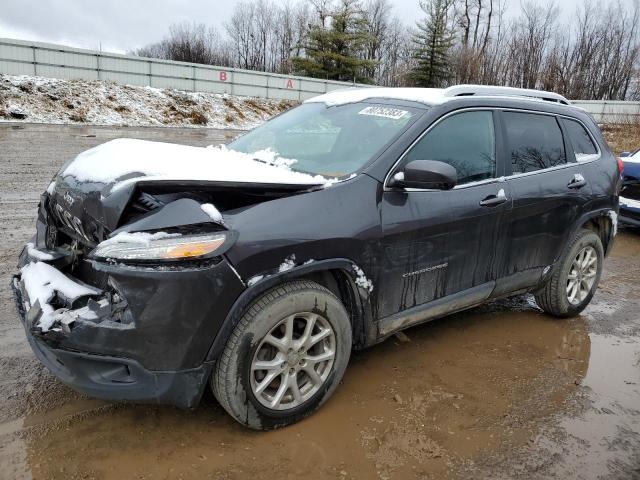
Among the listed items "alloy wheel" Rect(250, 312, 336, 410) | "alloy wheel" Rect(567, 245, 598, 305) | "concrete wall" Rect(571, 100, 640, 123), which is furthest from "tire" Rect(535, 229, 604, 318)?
"concrete wall" Rect(571, 100, 640, 123)

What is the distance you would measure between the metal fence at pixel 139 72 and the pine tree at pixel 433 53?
51.2 feet

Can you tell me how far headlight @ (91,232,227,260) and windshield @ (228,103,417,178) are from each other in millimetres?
939

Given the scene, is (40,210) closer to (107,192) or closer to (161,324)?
(107,192)

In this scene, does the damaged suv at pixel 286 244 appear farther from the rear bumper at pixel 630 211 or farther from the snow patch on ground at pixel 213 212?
the rear bumper at pixel 630 211

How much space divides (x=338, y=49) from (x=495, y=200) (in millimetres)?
42958

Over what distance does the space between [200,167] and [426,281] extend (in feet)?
5.04

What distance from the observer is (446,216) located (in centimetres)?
322

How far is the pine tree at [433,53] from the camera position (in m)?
46.8

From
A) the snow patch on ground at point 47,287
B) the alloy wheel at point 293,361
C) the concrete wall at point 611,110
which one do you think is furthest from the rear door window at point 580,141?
the concrete wall at point 611,110

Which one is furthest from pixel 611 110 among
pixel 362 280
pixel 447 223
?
pixel 362 280

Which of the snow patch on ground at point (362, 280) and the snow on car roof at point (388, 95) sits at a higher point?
the snow on car roof at point (388, 95)

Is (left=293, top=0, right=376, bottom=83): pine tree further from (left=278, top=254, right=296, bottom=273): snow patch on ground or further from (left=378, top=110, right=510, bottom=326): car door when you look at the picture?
(left=278, top=254, right=296, bottom=273): snow patch on ground

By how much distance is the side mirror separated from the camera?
2.88m

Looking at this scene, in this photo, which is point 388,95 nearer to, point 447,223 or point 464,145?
point 464,145
